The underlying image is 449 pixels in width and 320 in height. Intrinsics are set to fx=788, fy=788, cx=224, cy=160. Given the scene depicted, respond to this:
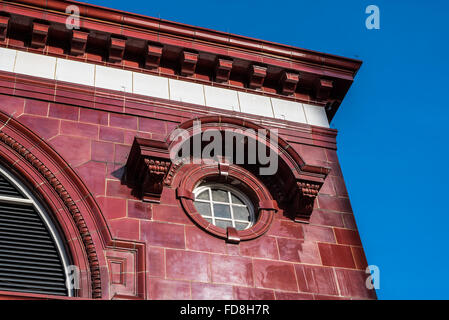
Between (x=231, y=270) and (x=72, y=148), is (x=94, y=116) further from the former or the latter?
(x=231, y=270)

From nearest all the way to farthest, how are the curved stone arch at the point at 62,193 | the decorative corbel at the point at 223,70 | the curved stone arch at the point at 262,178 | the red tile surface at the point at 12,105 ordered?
the curved stone arch at the point at 62,193 → the curved stone arch at the point at 262,178 → the red tile surface at the point at 12,105 → the decorative corbel at the point at 223,70

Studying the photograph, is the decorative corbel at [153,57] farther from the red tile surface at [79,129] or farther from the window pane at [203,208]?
the window pane at [203,208]

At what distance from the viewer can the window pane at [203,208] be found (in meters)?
13.2

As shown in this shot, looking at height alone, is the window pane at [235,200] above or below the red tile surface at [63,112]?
below

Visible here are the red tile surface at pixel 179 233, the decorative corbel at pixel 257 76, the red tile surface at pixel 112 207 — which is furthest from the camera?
the decorative corbel at pixel 257 76

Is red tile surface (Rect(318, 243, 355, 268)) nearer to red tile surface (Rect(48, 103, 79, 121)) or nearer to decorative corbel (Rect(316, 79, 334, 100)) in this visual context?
decorative corbel (Rect(316, 79, 334, 100))

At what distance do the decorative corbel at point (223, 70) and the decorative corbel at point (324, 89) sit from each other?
1.90 meters

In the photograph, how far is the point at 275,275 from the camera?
12.4 m

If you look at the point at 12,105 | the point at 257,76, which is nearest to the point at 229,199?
the point at 257,76

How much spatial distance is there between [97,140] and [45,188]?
4.94 feet

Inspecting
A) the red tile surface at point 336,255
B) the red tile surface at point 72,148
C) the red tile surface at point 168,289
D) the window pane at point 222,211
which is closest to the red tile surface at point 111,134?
the red tile surface at point 72,148

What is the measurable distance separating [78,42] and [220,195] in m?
3.93

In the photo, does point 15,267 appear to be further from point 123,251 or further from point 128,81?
point 128,81
